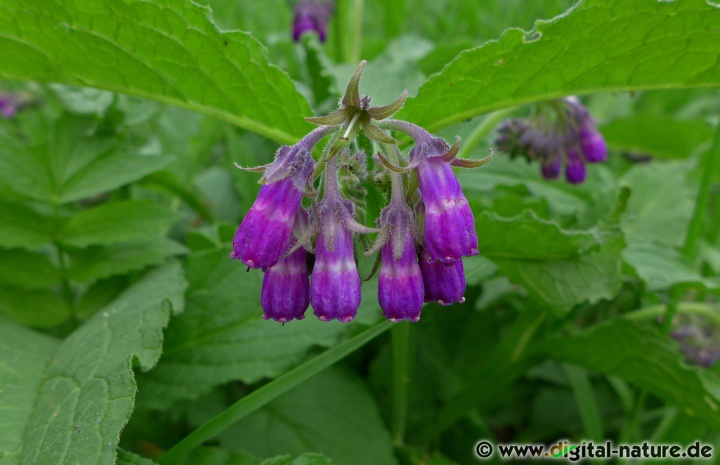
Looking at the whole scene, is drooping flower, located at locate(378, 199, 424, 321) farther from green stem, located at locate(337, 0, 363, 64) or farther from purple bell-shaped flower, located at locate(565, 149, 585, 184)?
green stem, located at locate(337, 0, 363, 64)

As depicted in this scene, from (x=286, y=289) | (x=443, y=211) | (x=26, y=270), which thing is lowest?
(x=286, y=289)

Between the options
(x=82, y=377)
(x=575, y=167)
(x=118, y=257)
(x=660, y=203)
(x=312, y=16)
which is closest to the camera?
(x=82, y=377)

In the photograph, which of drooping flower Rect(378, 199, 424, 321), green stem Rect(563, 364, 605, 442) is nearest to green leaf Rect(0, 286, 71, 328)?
drooping flower Rect(378, 199, 424, 321)

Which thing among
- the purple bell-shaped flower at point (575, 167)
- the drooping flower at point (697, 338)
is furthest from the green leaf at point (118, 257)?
the drooping flower at point (697, 338)

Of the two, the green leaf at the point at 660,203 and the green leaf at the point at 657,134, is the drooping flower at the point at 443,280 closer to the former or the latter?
the green leaf at the point at 660,203

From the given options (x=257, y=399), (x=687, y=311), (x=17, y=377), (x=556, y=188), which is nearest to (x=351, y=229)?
(x=257, y=399)

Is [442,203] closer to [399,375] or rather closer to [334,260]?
[334,260]
